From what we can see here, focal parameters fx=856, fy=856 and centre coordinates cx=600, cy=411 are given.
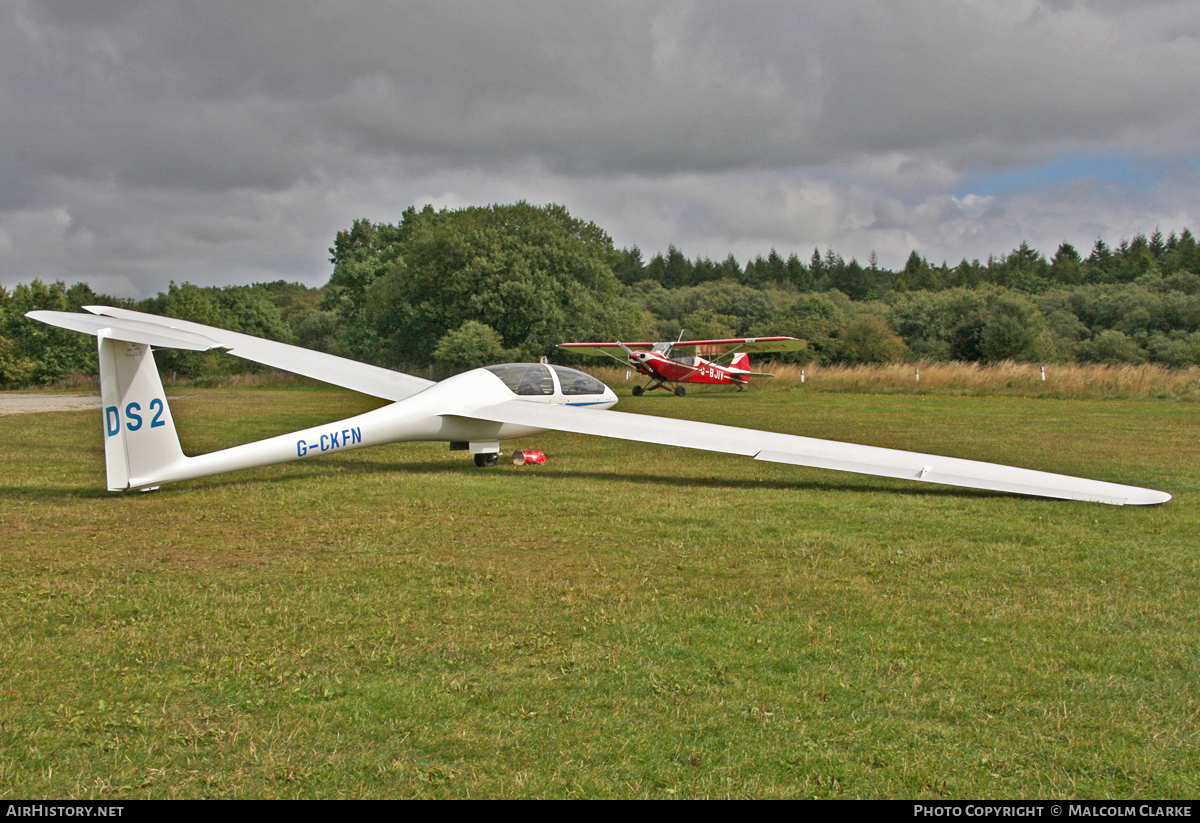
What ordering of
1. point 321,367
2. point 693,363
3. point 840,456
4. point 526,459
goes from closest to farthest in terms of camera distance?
point 840,456
point 526,459
point 321,367
point 693,363

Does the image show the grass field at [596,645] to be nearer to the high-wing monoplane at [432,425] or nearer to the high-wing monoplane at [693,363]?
the high-wing monoplane at [432,425]

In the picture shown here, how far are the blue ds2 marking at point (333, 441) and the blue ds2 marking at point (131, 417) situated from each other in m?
1.59

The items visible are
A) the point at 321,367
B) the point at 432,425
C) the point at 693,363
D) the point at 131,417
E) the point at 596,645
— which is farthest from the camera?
the point at 693,363

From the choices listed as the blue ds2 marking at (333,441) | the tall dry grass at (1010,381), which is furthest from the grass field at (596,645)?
the tall dry grass at (1010,381)

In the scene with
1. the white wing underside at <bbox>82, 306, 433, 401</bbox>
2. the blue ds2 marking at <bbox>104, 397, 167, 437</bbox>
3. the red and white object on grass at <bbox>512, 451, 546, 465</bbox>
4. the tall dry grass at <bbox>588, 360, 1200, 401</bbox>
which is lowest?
the red and white object on grass at <bbox>512, 451, 546, 465</bbox>

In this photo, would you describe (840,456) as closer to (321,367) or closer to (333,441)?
(333,441)

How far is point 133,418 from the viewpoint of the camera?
8602mm

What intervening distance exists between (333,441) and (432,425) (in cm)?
163

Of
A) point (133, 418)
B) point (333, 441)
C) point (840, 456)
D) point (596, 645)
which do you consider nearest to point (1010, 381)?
point (840, 456)

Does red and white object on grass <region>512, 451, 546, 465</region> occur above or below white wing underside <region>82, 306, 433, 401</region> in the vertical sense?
below

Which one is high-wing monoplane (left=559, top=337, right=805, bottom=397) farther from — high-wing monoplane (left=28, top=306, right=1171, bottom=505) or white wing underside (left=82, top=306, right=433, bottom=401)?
high-wing monoplane (left=28, top=306, right=1171, bottom=505)

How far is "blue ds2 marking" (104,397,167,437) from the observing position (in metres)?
8.47

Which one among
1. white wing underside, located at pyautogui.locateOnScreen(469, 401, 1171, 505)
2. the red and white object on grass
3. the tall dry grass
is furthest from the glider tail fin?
the tall dry grass

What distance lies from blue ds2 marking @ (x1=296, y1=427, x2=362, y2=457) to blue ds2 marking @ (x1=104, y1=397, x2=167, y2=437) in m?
1.59
